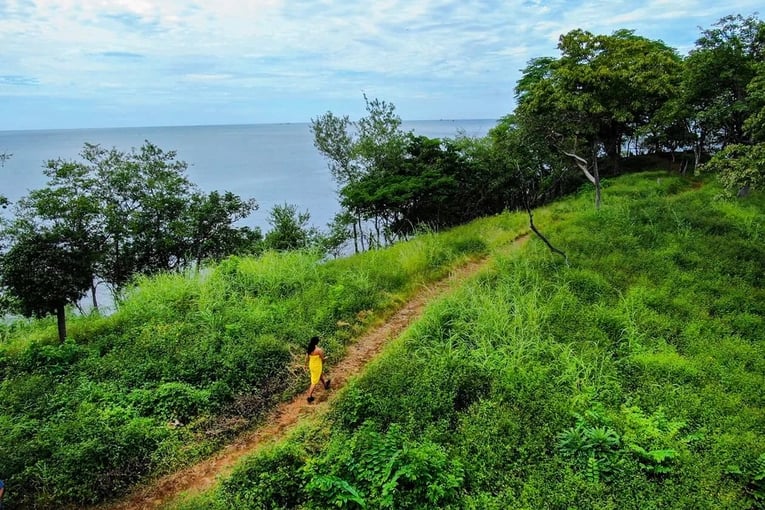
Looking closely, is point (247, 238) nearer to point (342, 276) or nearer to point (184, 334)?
point (342, 276)

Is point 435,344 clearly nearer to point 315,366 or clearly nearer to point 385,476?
point 315,366

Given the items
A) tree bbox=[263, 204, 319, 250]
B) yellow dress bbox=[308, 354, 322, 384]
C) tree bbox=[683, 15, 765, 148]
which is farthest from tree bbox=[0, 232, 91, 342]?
tree bbox=[683, 15, 765, 148]

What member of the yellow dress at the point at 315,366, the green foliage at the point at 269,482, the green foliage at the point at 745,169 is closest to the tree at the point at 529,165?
the green foliage at the point at 745,169

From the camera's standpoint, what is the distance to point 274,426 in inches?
238

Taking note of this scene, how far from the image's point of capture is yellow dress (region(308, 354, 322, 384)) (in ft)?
21.5

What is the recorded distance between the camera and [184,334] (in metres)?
8.04

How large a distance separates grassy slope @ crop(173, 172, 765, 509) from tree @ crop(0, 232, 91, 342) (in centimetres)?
564

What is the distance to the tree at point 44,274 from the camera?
7.89 m

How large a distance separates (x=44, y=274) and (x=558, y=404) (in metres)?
8.93

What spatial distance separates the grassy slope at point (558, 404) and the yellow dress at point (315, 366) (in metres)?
0.62

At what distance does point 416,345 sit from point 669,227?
8.54 m

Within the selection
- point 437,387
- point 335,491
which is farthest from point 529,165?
point 335,491

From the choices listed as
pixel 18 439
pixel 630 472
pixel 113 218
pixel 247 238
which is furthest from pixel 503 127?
pixel 18 439

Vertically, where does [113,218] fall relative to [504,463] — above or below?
above
